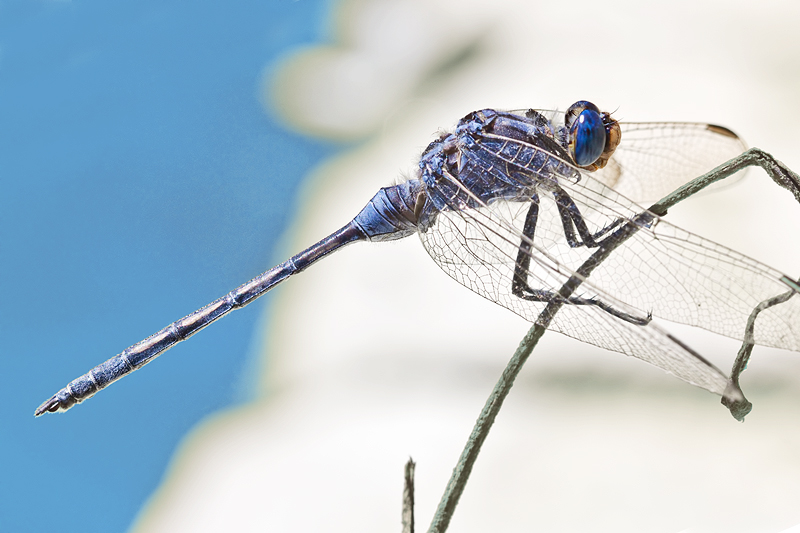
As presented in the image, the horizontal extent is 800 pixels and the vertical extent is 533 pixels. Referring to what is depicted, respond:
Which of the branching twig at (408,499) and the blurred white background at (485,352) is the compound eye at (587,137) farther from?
the branching twig at (408,499)

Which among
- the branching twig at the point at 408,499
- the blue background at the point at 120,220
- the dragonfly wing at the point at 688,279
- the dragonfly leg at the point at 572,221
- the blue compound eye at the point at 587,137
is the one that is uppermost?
the blue background at the point at 120,220

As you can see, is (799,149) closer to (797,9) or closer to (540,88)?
(797,9)

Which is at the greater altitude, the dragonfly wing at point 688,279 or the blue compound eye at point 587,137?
the blue compound eye at point 587,137

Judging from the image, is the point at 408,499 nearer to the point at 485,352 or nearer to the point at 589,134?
the point at 589,134

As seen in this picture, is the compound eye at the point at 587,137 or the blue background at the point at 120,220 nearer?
the compound eye at the point at 587,137

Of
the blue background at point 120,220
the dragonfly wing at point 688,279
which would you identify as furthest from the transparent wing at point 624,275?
the blue background at point 120,220

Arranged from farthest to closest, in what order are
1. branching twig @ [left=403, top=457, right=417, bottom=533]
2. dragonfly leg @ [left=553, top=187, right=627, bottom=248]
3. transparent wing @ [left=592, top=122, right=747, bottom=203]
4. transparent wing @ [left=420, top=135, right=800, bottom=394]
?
transparent wing @ [left=592, top=122, right=747, bottom=203]
dragonfly leg @ [left=553, top=187, right=627, bottom=248]
transparent wing @ [left=420, top=135, right=800, bottom=394]
branching twig @ [left=403, top=457, right=417, bottom=533]

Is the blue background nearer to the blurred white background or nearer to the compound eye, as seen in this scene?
the blurred white background

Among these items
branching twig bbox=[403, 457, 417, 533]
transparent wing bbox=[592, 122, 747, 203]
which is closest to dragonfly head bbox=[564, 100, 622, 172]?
transparent wing bbox=[592, 122, 747, 203]

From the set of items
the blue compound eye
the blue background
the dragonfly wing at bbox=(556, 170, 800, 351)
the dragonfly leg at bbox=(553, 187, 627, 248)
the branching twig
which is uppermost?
the blue background
